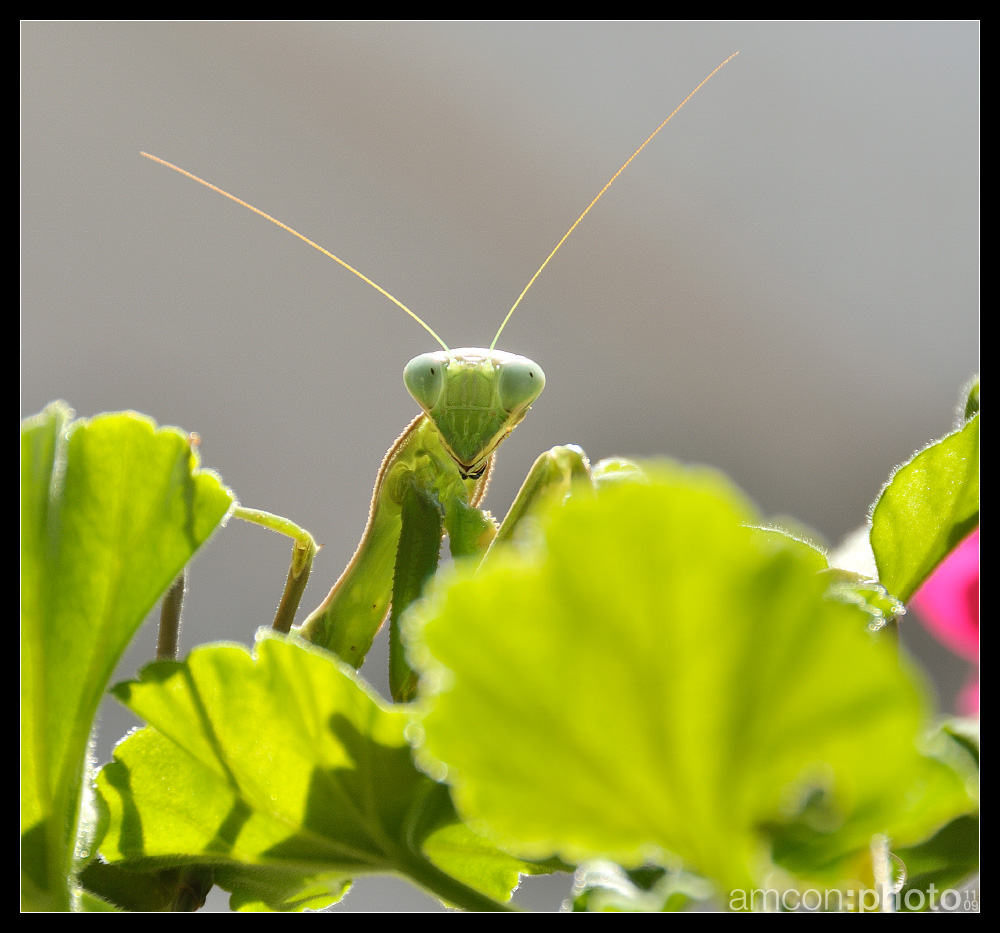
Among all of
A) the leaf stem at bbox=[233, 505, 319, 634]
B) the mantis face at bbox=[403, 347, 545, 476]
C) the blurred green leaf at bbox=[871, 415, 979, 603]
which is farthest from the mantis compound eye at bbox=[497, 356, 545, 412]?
the blurred green leaf at bbox=[871, 415, 979, 603]

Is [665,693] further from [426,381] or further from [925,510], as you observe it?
[426,381]

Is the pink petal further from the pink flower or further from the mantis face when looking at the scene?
the mantis face

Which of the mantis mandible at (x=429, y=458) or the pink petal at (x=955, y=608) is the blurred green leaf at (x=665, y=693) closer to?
the pink petal at (x=955, y=608)

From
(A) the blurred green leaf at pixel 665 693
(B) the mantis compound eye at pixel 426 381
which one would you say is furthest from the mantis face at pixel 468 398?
(A) the blurred green leaf at pixel 665 693

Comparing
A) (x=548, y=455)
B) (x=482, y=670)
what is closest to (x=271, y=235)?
(x=548, y=455)

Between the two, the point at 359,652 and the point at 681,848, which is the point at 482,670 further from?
the point at 359,652

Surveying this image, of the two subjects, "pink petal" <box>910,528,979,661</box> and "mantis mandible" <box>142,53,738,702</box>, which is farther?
"mantis mandible" <box>142,53,738,702</box>

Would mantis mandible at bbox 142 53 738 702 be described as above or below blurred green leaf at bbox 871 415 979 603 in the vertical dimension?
below
